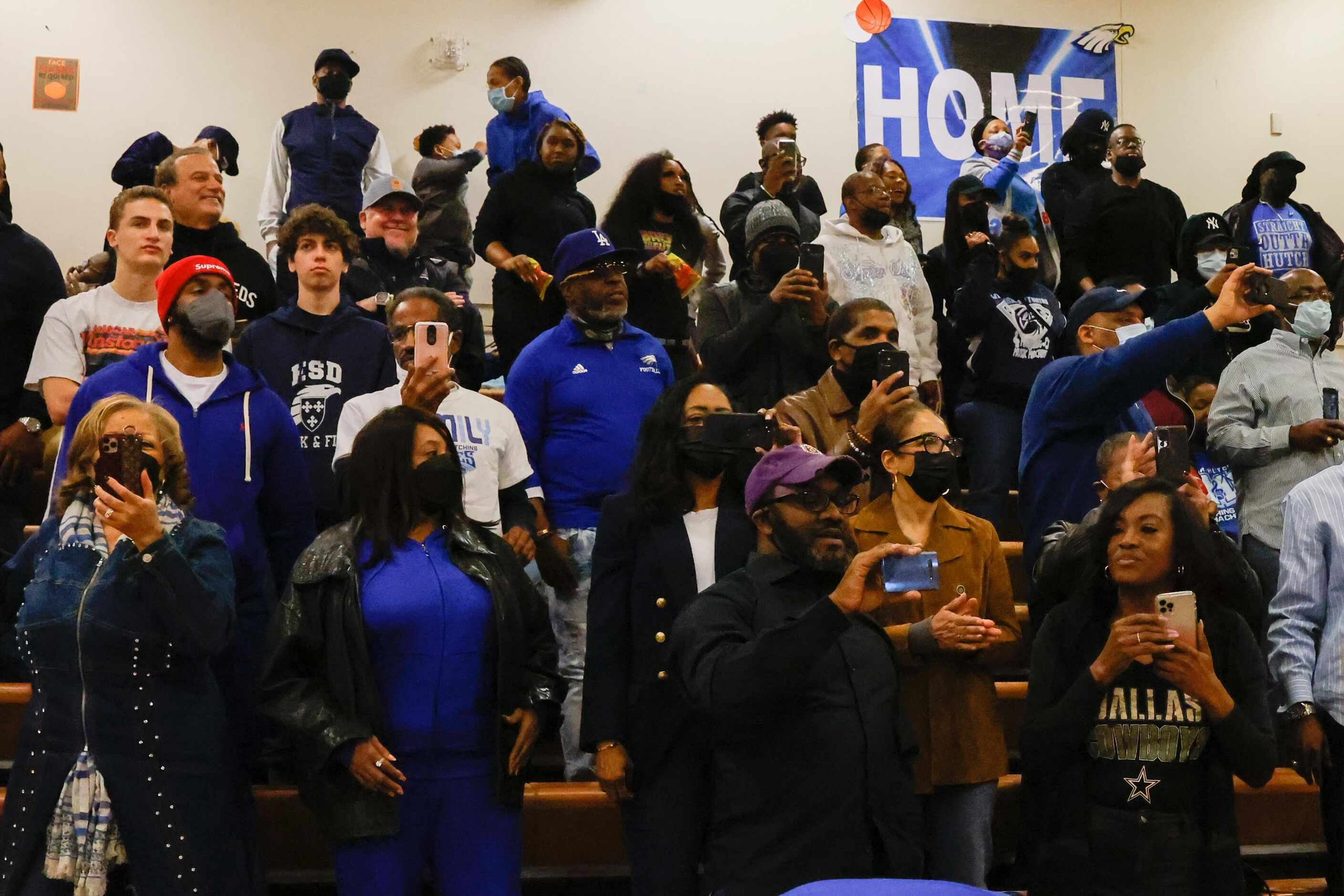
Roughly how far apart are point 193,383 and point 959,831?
2413 millimetres

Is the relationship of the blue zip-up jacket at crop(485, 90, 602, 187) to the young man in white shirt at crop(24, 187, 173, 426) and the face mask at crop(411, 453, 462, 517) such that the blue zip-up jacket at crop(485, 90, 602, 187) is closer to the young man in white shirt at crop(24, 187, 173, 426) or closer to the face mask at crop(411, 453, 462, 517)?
the young man in white shirt at crop(24, 187, 173, 426)

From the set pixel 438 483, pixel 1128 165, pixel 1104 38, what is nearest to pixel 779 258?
pixel 438 483

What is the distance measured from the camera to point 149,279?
5.09m

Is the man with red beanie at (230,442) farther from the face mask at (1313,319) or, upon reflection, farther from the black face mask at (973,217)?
the black face mask at (973,217)

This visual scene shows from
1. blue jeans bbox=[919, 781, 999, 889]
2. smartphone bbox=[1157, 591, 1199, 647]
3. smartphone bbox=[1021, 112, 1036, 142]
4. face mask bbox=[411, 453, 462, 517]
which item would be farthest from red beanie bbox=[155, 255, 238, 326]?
smartphone bbox=[1021, 112, 1036, 142]

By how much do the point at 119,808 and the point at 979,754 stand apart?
205 centimetres

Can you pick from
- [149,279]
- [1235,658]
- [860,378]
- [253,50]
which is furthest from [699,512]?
[253,50]

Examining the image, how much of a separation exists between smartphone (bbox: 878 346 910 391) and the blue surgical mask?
15.1 feet

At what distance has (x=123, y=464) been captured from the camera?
366 cm

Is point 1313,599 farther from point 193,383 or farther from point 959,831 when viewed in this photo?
point 193,383

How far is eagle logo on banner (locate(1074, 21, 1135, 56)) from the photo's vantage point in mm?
11219

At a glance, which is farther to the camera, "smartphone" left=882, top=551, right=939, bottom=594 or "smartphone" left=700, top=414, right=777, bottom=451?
"smartphone" left=700, top=414, right=777, bottom=451

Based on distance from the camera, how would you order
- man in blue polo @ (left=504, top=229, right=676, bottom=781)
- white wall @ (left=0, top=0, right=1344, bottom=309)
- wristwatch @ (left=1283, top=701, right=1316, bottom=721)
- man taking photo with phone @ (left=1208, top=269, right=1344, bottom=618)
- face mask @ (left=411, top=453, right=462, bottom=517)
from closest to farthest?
face mask @ (left=411, top=453, right=462, bottom=517)
wristwatch @ (left=1283, top=701, right=1316, bottom=721)
man in blue polo @ (left=504, top=229, right=676, bottom=781)
man taking photo with phone @ (left=1208, top=269, right=1344, bottom=618)
white wall @ (left=0, top=0, right=1344, bottom=309)

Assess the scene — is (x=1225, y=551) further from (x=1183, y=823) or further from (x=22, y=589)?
(x=22, y=589)
